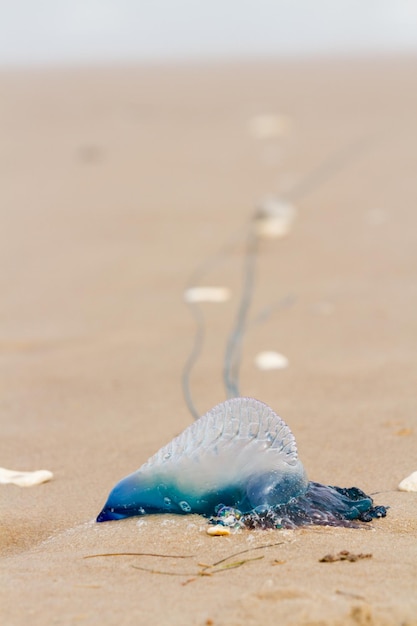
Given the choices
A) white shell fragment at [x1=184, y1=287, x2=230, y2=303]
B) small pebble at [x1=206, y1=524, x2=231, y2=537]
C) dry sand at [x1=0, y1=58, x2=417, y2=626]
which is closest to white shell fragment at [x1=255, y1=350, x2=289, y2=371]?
dry sand at [x1=0, y1=58, x2=417, y2=626]

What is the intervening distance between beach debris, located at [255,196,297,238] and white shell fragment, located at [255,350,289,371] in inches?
53.9

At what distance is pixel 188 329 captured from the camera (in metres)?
3.46

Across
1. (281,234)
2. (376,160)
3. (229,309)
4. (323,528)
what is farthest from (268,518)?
(376,160)

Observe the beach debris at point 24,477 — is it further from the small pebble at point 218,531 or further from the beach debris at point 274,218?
the beach debris at point 274,218

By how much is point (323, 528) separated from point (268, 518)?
0.36ft

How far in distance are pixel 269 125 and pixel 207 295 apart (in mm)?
2738

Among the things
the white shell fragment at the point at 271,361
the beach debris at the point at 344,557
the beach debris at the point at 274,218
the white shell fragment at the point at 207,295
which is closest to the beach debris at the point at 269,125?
the beach debris at the point at 274,218

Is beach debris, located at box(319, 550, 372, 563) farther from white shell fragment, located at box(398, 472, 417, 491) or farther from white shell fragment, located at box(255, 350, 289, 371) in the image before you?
white shell fragment, located at box(255, 350, 289, 371)

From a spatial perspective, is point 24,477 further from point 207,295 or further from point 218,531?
point 207,295

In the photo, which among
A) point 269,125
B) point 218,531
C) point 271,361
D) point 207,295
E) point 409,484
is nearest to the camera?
point 218,531

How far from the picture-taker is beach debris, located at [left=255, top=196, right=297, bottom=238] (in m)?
4.44

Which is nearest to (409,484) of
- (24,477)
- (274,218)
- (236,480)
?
(236,480)

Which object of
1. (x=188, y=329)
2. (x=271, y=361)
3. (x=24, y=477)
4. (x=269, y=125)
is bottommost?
(x=24, y=477)

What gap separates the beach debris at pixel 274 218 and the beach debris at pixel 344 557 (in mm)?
2805
